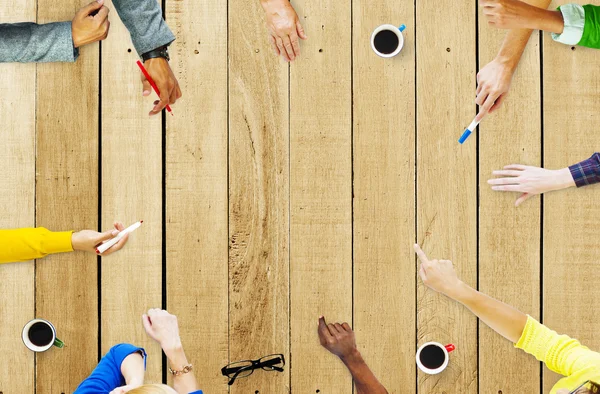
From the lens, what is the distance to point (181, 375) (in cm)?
202

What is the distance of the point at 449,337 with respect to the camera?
6.89 feet

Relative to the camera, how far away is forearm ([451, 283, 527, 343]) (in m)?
1.98

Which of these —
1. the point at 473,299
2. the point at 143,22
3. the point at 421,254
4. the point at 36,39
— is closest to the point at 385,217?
the point at 421,254

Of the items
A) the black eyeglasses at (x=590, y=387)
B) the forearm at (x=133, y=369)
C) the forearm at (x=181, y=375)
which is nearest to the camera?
the black eyeglasses at (x=590, y=387)

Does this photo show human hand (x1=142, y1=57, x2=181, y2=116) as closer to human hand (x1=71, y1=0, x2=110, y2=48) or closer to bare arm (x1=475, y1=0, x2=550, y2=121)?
human hand (x1=71, y1=0, x2=110, y2=48)

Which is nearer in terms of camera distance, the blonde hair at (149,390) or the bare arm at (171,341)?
the blonde hair at (149,390)

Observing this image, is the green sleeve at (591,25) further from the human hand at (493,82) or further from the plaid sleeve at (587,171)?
the plaid sleeve at (587,171)

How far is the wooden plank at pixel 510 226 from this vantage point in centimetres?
208

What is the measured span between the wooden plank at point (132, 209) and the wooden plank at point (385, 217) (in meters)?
0.70

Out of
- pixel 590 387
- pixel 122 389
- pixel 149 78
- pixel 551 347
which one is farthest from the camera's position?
pixel 149 78

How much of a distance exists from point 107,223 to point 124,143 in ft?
0.94

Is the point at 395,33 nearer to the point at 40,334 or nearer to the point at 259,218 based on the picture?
the point at 259,218

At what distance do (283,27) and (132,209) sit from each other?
822 mm

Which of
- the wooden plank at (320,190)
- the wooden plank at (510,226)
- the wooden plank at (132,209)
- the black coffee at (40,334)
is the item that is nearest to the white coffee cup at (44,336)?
the black coffee at (40,334)
